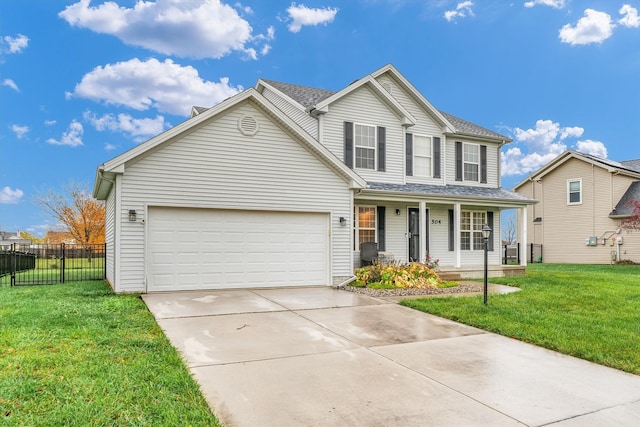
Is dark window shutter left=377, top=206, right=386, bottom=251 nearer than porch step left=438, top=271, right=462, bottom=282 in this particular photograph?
No

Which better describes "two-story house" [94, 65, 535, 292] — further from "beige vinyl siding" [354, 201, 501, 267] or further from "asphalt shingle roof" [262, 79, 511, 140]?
"asphalt shingle roof" [262, 79, 511, 140]

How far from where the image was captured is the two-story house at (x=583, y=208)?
2184 centimetres

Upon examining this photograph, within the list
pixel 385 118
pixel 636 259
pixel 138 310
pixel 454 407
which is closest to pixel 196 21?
pixel 385 118

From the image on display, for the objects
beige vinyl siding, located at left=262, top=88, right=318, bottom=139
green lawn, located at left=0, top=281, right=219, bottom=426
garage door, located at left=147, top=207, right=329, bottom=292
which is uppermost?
beige vinyl siding, located at left=262, top=88, right=318, bottom=139

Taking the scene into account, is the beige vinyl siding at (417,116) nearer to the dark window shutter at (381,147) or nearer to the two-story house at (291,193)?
the two-story house at (291,193)

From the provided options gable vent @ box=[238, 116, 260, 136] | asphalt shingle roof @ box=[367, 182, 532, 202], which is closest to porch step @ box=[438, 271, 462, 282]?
asphalt shingle roof @ box=[367, 182, 532, 202]

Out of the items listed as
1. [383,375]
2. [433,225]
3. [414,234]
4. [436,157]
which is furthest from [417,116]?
[383,375]

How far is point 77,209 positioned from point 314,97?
20.3 meters

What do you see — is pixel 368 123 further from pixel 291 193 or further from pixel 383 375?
pixel 383 375

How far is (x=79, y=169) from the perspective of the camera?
88.4 ft

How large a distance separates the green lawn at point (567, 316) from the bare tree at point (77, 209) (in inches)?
963

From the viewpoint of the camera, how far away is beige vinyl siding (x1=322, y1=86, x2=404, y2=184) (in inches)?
527

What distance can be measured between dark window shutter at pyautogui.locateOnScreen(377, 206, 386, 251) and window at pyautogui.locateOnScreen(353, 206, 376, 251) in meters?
0.18

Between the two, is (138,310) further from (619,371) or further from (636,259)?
(636,259)
